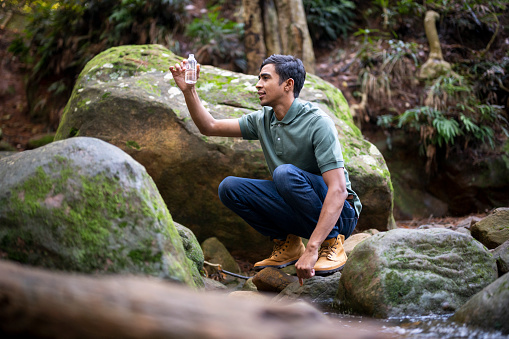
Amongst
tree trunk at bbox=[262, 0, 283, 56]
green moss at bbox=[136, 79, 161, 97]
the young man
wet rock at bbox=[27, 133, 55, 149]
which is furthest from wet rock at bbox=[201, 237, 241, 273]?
wet rock at bbox=[27, 133, 55, 149]

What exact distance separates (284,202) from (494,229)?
1.76 m

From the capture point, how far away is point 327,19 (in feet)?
29.0

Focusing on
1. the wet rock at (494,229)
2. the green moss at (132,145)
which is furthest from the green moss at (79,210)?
the wet rock at (494,229)

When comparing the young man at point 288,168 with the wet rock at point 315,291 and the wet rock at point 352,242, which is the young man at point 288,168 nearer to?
the wet rock at point 315,291

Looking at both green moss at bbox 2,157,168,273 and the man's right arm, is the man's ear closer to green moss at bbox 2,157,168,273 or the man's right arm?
the man's right arm

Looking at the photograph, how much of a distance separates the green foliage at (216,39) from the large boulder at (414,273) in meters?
5.51

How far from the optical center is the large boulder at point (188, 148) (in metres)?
4.12

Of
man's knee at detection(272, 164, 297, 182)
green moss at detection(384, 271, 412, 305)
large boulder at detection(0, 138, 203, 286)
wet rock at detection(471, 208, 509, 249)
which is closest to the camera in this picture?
large boulder at detection(0, 138, 203, 286)

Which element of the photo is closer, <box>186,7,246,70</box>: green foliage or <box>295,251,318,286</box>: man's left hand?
<box>295,251,318,286</box>: man's left hand

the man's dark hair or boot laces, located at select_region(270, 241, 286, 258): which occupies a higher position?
the man's dark hair

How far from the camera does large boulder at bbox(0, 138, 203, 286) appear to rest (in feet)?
6.73

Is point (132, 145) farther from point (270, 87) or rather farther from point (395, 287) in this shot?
point (395, 287)

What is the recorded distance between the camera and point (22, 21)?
10133 millimetres

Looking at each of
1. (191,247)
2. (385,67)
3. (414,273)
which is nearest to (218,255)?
(191,247)
